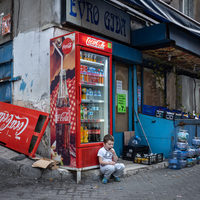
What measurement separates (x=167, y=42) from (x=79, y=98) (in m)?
3.58

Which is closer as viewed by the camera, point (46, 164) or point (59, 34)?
point (46, 164)

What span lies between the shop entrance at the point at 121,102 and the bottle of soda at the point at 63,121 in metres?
2.28

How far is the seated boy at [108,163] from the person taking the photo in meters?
4.93

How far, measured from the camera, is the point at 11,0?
285 inches

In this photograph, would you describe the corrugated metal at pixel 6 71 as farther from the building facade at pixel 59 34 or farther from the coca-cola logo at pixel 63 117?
the coca-cola logo at pixel 63 117

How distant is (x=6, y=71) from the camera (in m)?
7.43

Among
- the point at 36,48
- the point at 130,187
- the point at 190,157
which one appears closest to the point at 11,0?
the point at 36,48

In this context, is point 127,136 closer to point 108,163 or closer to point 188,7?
point 108,163

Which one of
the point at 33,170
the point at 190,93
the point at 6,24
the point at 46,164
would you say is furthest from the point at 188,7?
the point at 33,170

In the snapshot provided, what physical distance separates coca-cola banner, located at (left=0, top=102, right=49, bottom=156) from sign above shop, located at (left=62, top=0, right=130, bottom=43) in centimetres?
238

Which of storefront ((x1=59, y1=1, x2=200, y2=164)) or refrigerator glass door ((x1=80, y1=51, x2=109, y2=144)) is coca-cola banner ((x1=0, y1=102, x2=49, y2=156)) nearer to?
refrigerator glass door ((x1=80, y1=51, x2=109, y2=144))

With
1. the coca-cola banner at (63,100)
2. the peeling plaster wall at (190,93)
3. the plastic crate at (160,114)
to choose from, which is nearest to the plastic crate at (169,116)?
the plastic crate at (160,114)

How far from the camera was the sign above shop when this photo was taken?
582 centimetres

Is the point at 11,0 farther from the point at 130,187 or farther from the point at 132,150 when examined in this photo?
the point at 130,187
